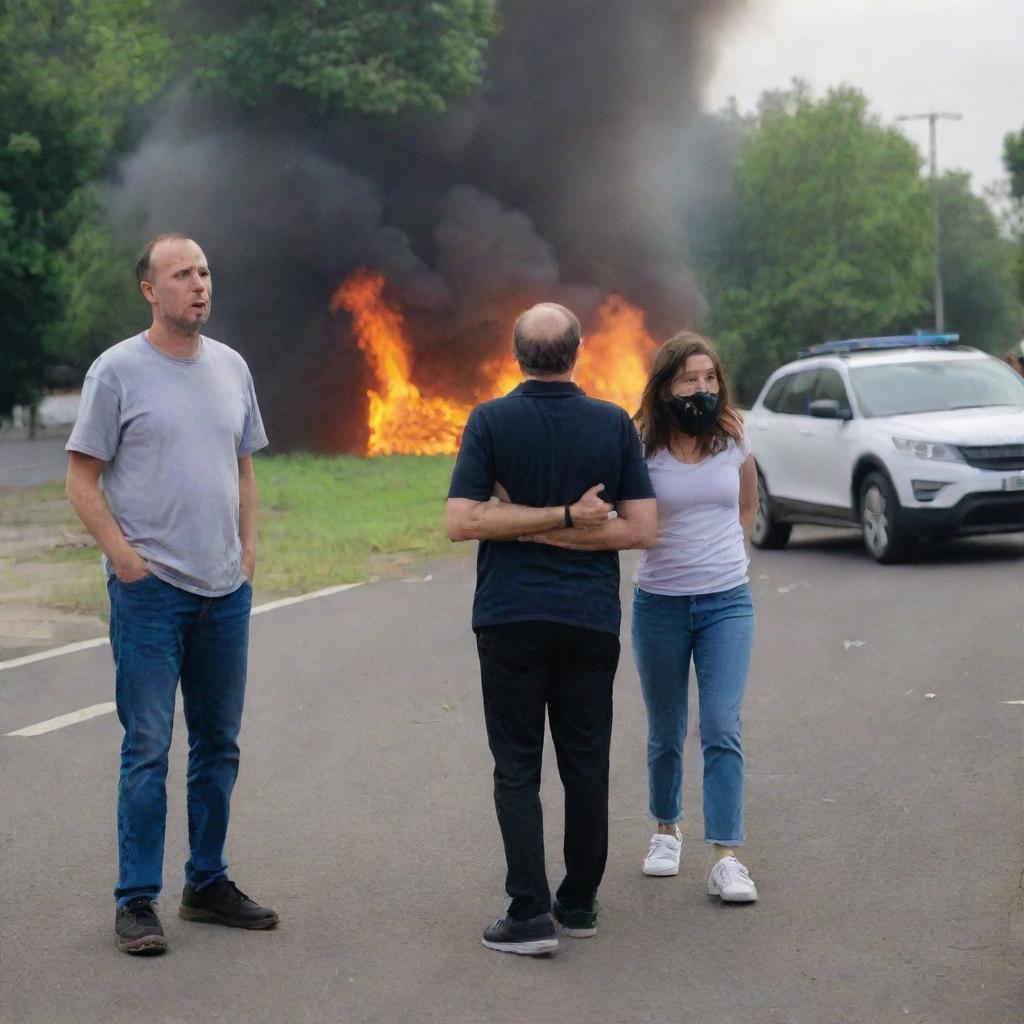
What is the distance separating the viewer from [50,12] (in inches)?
1601

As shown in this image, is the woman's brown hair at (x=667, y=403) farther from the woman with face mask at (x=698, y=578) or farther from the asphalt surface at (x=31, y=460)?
the asphalt surface at (x=31, y=460)

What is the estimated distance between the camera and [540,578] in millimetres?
5031

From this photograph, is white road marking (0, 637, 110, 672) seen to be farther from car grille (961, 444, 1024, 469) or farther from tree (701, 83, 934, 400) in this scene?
tree (701, 83, 934, 400)

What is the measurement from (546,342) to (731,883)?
5.49 feet

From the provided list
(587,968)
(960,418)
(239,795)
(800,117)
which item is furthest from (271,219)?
(800,117)

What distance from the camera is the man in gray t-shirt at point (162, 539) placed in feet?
16.9

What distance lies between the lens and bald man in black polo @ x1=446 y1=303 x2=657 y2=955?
5.00 m

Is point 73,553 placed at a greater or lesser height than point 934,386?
lesser

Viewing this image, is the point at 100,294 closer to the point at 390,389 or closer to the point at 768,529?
the point at 390,389

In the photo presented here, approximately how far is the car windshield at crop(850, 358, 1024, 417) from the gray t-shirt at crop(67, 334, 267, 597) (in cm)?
1045

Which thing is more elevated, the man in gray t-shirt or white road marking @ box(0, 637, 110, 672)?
the man in gray t-shirt

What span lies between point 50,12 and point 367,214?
9388mm

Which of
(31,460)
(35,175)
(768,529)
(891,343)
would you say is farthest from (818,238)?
(768,529)

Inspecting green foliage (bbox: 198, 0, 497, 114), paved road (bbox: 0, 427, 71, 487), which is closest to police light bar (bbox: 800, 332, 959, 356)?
paved road (bbox: 0, 427, 71, 487)
